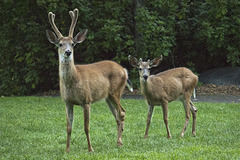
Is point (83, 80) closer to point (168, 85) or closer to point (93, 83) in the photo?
point (93, 83)

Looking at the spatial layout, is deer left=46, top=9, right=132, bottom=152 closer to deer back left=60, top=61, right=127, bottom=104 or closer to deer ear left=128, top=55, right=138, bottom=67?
deer back left=60, top=61, right=127, bottom=104

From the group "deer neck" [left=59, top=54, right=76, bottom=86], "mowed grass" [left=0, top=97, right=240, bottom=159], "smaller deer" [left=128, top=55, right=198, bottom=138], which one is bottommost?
"mowed grass" [left=0, top=97, right=240, bottom=159]

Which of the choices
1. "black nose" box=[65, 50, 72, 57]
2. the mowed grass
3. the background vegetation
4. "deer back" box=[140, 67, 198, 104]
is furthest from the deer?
the background vegetation

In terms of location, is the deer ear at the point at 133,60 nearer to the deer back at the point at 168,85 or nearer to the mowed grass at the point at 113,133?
the deer back at the point at 168,85

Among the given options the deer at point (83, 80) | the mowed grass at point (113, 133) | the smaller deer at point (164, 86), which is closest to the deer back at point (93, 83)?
the deer at point (83, 80)

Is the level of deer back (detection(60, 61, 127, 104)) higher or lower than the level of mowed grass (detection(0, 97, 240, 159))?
higher

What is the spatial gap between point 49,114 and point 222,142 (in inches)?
204

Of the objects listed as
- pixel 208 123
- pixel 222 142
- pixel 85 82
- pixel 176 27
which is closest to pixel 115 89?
pixel 85 82

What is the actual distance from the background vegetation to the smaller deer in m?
5.78

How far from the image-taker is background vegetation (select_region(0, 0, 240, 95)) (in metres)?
14.9

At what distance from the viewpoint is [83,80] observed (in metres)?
7.04

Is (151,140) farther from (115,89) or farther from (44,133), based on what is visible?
(44,133)

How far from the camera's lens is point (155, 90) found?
8.44m

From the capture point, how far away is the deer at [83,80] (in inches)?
267
